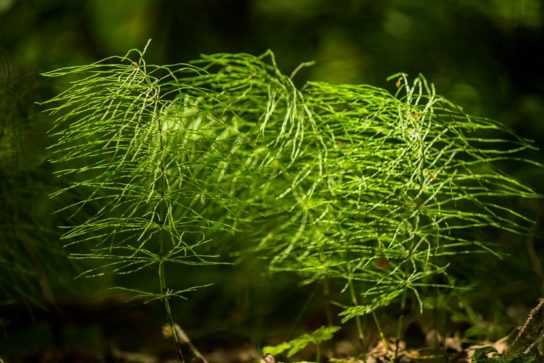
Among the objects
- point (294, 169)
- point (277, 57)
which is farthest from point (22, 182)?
point (277, 57)

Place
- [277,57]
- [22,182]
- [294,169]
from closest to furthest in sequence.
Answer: [294,169] → [22,182] → [277,57]

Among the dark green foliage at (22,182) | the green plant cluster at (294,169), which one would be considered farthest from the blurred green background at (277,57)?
the green plant cluster at (294,169)

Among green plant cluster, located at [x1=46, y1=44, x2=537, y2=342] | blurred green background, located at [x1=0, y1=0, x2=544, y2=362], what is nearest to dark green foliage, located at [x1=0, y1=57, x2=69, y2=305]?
blurred green background, located at [x1=0, y1=0, x2=544, y2=362]

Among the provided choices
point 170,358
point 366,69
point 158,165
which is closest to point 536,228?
point 366,69

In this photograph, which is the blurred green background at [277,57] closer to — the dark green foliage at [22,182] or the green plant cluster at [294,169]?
the dark green foliage at [22,182]

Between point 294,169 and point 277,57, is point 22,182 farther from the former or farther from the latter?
point 277,57

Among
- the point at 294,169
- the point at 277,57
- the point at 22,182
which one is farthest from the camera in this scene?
the point at 277,57

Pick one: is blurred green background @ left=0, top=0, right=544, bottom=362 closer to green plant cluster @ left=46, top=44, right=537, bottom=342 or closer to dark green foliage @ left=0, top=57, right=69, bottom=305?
dark green foliage @ left=0, top=57, right=69, bottom=305

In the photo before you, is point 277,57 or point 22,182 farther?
point 277,57
